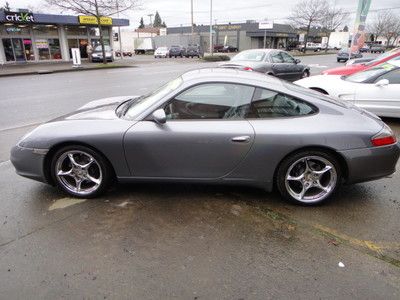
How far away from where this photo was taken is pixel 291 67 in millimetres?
13320

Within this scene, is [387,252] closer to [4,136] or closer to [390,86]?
[390,86]

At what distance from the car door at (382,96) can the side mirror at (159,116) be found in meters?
5.20

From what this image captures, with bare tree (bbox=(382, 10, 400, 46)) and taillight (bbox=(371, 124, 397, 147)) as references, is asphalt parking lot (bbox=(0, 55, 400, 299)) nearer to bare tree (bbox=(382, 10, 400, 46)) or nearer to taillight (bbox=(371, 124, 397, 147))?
taillight (bbox=(371, 124, 397, 147))

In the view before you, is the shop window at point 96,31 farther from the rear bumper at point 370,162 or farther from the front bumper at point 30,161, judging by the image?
the rear bumper at point 370,162

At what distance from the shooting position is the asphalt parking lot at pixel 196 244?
243cm

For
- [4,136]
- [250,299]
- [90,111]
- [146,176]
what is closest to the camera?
[250,299]

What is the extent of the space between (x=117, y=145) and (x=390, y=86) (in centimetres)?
591

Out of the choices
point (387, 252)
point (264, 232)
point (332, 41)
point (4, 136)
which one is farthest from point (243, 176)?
point (332, 41)

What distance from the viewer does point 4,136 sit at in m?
6.28

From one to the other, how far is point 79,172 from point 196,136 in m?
1.33

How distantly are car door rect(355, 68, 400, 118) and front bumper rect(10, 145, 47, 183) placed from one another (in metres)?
6.14

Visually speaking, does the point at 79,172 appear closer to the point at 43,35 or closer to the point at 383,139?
the point at 383,139

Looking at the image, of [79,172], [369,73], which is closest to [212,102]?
[79,172]

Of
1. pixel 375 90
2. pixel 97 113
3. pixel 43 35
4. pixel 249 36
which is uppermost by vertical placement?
pixel 43 35
